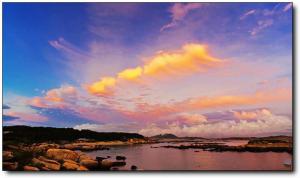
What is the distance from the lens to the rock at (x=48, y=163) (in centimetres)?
343

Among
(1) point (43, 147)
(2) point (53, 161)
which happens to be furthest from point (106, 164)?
(1) point (43, 147)

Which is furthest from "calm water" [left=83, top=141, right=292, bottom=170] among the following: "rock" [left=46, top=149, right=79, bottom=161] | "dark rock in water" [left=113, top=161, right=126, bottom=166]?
"rock" [left=46, top=149, right=79, bottom=161]

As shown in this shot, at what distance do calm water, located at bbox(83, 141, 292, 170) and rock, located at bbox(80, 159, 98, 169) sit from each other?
65 millimetres

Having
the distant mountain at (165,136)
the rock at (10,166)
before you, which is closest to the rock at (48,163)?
the rock at (10,166)

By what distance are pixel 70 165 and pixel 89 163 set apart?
0.14 meters

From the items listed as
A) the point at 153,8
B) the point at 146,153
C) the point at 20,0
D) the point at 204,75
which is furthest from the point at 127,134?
the point at 20,0

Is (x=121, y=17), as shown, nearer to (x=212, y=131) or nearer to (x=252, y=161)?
(x=212, y=131)

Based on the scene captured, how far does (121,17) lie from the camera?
352cm

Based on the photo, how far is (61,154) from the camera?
3498mm

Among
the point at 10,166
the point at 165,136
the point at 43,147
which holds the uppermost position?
the point at 165,136

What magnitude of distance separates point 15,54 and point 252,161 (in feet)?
6.16

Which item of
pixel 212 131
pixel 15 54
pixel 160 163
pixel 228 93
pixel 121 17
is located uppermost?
pixel 121 17

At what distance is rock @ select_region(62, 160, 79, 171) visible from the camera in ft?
11.3

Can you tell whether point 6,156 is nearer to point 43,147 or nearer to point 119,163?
point 43,147
